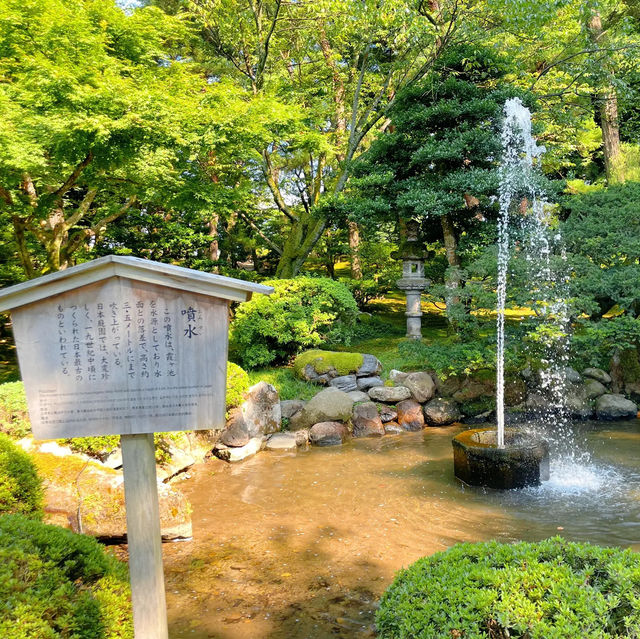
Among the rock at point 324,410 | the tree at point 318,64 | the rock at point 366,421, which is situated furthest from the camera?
the tree at point 318,64

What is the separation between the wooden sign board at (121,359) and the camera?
107 inches

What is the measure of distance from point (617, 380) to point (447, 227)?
5.19 m

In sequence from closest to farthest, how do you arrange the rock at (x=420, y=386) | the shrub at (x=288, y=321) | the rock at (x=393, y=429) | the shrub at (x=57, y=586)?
1. the shrub at (x=57, y=586)
2. the rock at (x=393, y=429)
3. the rock at (x=420, y=386)
4. the shrub at (x=288, y=321)

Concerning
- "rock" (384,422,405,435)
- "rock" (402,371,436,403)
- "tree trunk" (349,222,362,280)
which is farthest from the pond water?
"tree trunk" (349,222,362,280)

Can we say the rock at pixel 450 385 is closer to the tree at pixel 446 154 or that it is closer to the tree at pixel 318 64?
the tree at pixel 446 154

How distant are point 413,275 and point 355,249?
371 cm

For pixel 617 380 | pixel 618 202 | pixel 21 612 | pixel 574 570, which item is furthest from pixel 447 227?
pixel 21 612

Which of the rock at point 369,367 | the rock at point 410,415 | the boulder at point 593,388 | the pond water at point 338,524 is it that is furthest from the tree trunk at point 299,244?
the boulder at point 593,388

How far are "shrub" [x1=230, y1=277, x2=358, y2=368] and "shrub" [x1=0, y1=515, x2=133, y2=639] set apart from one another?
26.4 feet

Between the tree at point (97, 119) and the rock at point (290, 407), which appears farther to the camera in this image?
the rock at point (290, 407)

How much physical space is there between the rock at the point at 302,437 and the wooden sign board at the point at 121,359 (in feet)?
21.5

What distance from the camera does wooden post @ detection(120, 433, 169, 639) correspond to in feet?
8.83

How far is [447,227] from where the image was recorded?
12648 mm

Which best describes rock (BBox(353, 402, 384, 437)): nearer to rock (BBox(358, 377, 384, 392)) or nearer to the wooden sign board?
rock (BBox(358, 377, 384, 392))
